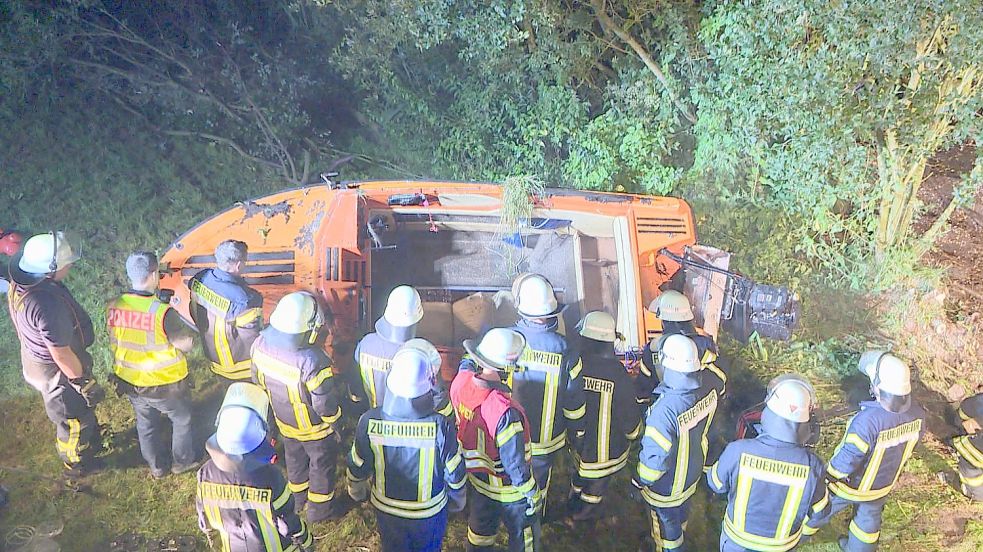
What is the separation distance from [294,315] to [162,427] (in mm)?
1666

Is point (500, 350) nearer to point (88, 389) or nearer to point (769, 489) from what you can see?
point (769, 489)

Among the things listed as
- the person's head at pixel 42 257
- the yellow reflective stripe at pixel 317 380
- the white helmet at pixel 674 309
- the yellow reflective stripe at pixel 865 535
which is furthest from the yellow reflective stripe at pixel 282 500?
the yellow reflective stripe at pixel 865 535

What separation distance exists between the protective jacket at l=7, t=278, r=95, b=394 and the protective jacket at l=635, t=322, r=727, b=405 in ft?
11.6

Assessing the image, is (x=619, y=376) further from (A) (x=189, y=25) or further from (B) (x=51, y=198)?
(A) (x=189, y=25)

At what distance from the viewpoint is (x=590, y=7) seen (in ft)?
22.8

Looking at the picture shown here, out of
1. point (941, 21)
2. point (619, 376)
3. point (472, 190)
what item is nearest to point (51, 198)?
point (472, 190)

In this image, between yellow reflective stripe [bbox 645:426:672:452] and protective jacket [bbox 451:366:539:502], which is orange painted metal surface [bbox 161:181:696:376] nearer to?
yellow reflective stripe [bbox 645:426:672:452]

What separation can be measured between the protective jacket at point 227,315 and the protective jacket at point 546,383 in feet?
5.39

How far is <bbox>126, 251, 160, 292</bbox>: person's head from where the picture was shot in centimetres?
349

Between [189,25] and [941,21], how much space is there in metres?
8.37

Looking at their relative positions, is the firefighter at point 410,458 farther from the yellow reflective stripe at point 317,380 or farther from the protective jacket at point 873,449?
the protective jacket at point 873,449

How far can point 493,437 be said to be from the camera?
2941 millimetres

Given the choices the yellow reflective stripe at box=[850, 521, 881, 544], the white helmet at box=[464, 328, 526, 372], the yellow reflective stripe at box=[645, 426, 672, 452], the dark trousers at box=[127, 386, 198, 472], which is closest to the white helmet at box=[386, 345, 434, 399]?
the white helmet at box=[464, 328, 526, 372]

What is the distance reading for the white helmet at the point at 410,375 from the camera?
2695mm
